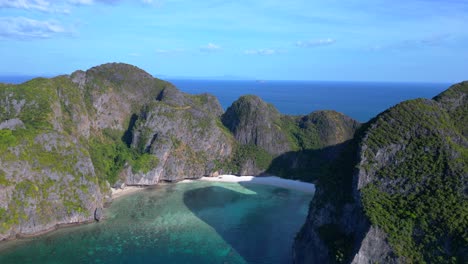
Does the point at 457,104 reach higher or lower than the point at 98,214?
higher

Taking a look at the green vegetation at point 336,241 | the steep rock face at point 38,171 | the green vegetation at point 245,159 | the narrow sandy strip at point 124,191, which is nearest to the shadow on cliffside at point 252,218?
the green vegetation at point 245,159

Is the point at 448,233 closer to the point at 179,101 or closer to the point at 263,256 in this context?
the point at 263,256

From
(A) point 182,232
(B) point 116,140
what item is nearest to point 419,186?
(A) point 182,232

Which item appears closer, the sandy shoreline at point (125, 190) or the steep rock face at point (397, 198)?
the steep rock face at point (397, 198)

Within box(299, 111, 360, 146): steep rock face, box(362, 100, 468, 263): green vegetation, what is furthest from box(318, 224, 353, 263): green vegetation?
box(299, 111, 360, 146): steep rock face

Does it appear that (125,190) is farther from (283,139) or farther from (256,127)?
(283,139)

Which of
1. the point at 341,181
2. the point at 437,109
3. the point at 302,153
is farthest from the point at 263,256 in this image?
the point at 302,153

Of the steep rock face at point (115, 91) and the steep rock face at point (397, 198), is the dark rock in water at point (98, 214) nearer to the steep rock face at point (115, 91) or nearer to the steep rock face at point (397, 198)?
the steep rock face at point (115, 91)
